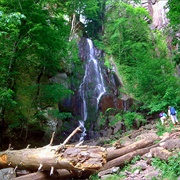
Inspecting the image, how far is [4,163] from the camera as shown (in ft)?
20.9

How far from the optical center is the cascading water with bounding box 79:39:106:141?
1910cm

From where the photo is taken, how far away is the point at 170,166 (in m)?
5.25

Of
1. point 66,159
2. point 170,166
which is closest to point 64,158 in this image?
point 66,159

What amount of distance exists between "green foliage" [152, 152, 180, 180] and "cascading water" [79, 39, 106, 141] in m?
11.5

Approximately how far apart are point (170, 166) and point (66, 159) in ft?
8.69

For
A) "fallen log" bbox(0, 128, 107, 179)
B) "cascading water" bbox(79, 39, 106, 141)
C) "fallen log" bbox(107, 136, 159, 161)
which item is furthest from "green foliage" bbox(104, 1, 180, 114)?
"fallen log" bbox(0, 128, 107, 179)

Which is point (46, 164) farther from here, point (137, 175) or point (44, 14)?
point (44, 14)

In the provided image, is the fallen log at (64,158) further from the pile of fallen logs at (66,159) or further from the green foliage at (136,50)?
the green foliage at (136,50)

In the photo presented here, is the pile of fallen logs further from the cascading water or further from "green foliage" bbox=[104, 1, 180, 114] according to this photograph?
the cascading water

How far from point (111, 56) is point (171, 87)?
11032 millimetres

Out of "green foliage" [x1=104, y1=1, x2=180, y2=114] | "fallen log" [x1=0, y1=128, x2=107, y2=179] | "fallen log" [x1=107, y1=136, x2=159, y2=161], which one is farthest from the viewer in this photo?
"green foliage" [x1=104, y1=1, x2=180, y2=114]

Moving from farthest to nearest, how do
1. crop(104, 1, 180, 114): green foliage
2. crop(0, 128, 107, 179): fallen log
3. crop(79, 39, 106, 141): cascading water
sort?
1. crop(79, 39, 106, 141): cascading water
2. crop(104, 1, 180, 114): green foliage
3. crop(0, 128, 107, 179): fallen log

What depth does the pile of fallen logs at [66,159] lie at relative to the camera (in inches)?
180

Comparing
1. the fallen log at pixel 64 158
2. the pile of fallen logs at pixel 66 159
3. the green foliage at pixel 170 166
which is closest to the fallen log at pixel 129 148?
the pile of fallen logs at pixel 66 159
